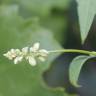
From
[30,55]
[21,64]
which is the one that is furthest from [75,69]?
[21,64]

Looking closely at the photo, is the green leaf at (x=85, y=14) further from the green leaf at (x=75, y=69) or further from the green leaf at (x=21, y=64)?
the green leaf at (x=21, y=64)

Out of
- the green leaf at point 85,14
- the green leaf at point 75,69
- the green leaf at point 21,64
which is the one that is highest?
the green leaf at point 85,14

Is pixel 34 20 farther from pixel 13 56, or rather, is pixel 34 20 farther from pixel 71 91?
pixel 13 56

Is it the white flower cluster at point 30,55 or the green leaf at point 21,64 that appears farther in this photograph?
the green leaf at point 21,64

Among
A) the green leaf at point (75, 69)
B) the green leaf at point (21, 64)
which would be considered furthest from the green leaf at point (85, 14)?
the green leaf at point (21, 64)

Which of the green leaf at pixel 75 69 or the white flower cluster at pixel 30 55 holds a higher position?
the white flower cluster at pixel 30 55

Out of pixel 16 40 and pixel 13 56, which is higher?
pixel 13 56

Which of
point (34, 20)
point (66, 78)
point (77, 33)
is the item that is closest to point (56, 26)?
point (77, 33)

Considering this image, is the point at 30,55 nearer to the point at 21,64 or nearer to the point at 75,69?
the point at 75,69
